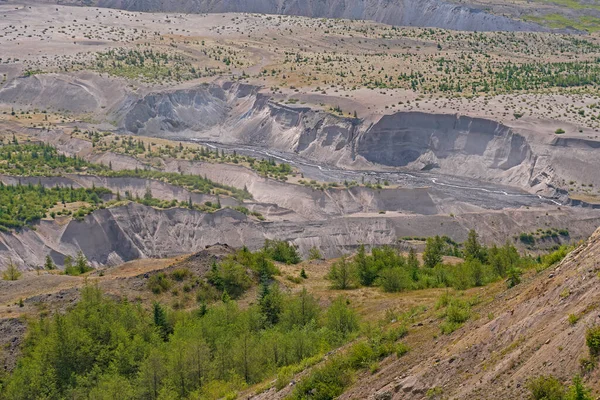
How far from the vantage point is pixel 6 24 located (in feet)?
552

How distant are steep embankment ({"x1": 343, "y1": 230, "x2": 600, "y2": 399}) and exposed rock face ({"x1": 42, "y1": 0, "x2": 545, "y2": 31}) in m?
163

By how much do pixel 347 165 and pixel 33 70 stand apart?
187ft

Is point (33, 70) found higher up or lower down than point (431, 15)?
lower down

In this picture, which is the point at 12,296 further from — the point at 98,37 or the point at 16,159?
the point at 98,37

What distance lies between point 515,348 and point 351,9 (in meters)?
175

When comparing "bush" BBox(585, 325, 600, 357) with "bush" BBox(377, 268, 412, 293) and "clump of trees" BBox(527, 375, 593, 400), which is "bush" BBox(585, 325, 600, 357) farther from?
"bush" BBox(377, 268, 412, 293)

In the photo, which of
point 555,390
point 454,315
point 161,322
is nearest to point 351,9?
point 161,322

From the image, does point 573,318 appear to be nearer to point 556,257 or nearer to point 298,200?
point 556,257

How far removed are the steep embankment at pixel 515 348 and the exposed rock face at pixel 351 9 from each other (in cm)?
16293

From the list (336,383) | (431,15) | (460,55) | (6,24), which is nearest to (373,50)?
(460,55)

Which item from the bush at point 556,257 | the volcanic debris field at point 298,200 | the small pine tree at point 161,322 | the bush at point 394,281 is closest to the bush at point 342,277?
the volcanic debris field at point 298,200

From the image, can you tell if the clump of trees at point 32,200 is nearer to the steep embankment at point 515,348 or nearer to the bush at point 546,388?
the steep embankment at point 515,348

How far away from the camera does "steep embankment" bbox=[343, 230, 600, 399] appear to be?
24.0 meters

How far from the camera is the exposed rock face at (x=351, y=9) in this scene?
18788 centimetres
